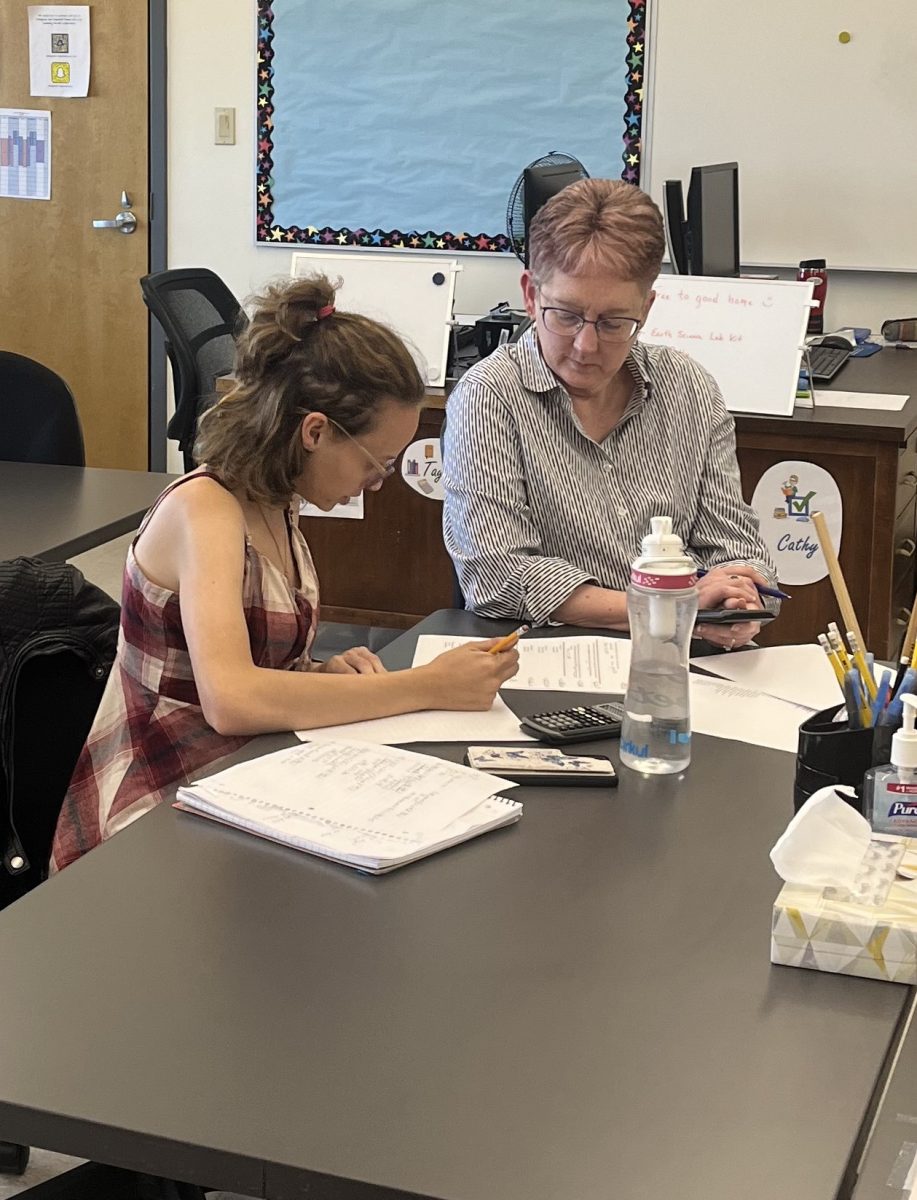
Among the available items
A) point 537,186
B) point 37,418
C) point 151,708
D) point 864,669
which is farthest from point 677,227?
point 864,669

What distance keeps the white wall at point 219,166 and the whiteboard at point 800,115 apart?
0.74 metres

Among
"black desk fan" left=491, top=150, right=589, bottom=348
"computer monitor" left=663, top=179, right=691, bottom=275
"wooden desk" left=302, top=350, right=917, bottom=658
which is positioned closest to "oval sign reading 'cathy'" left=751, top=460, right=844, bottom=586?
"wooden desk" left=302, top=350, right=917, bottom=658

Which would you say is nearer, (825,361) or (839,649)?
(839,649)

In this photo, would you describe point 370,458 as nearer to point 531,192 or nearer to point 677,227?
point 531,192

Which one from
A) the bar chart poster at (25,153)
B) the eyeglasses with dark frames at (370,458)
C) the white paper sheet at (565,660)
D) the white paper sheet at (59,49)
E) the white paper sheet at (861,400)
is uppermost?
the white paper sheet at (59,49)

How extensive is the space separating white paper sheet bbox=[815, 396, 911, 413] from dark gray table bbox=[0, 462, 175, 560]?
142 centimetres

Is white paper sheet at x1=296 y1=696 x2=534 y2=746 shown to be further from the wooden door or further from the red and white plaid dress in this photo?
→ the wooden door

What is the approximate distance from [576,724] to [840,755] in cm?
28

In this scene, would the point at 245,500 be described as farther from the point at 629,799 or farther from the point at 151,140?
the point at 151,140

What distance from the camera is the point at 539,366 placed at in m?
1.99

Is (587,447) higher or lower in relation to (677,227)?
lower

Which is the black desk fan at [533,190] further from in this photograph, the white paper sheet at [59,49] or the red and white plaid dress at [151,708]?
the white paper sheet at [59,49]

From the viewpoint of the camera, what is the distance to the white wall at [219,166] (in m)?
4.68

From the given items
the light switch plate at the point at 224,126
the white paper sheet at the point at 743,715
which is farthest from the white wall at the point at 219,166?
the white paper sheet at the point at 743,715
